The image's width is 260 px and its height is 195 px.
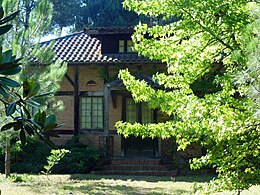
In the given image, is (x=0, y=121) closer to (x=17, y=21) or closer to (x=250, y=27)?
(x=17, y=21)

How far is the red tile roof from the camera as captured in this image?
48.9 ft

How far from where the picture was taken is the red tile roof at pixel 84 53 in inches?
587

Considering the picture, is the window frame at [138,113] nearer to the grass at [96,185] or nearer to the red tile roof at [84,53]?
the red tile roof at [84,53]

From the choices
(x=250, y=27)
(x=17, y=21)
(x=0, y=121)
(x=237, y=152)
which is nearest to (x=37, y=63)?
(x=17, y=21)

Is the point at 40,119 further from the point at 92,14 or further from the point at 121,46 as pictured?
the point at 92,14

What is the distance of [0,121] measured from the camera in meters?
6.87

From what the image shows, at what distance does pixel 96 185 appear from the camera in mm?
10391

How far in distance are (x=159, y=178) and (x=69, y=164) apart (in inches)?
126

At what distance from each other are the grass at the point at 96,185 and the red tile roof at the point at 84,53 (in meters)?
4.67

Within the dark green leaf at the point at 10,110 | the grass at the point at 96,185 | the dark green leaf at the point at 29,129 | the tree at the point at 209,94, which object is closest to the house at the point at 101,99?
the grass at the point at 96,185

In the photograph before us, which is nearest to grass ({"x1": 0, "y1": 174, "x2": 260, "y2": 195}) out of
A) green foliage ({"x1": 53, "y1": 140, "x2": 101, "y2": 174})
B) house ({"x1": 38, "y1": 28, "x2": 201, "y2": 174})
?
green foliage ({"x1": 53, "y1": 140, "x2": 101, "y2": 174})

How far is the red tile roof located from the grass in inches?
184

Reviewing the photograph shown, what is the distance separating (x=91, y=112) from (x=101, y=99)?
0.67 metres

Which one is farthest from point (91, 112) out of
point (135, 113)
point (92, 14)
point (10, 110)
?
point (92, 14)
